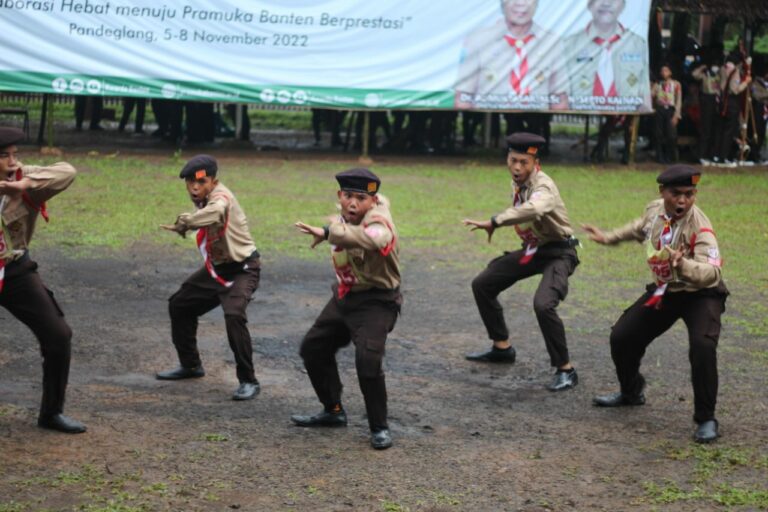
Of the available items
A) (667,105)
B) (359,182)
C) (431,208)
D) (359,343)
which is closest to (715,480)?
(359,343)

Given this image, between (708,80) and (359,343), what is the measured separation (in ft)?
54.8

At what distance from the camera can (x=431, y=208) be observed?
1634 cm

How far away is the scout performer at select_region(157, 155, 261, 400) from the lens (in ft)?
26.4

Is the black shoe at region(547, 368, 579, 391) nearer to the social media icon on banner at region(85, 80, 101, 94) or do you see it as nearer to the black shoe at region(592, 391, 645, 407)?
the black shoe at region(592, 391, 645, 407)

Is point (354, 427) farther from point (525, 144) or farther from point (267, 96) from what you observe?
point (267, 96)

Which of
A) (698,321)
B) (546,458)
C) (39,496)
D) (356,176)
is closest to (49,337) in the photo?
(39,496)

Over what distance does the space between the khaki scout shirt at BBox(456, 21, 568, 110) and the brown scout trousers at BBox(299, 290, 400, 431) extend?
13.6 m

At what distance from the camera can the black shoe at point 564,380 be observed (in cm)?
848

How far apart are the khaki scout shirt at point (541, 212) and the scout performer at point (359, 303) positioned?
4.51ft

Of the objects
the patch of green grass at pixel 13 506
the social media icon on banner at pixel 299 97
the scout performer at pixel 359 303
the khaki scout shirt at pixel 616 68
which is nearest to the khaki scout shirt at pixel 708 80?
the khaki scout shirt at pixel 616 68

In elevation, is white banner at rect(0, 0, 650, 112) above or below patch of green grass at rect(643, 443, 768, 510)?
above

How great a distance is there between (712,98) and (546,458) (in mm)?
16554

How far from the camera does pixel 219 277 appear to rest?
27.2 feet

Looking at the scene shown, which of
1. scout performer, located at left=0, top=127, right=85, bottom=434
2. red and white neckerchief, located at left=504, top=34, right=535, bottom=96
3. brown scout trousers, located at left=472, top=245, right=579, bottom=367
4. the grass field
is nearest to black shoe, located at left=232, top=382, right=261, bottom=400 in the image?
scout performer, located at left=0, top=127, right=85, bottom=434
